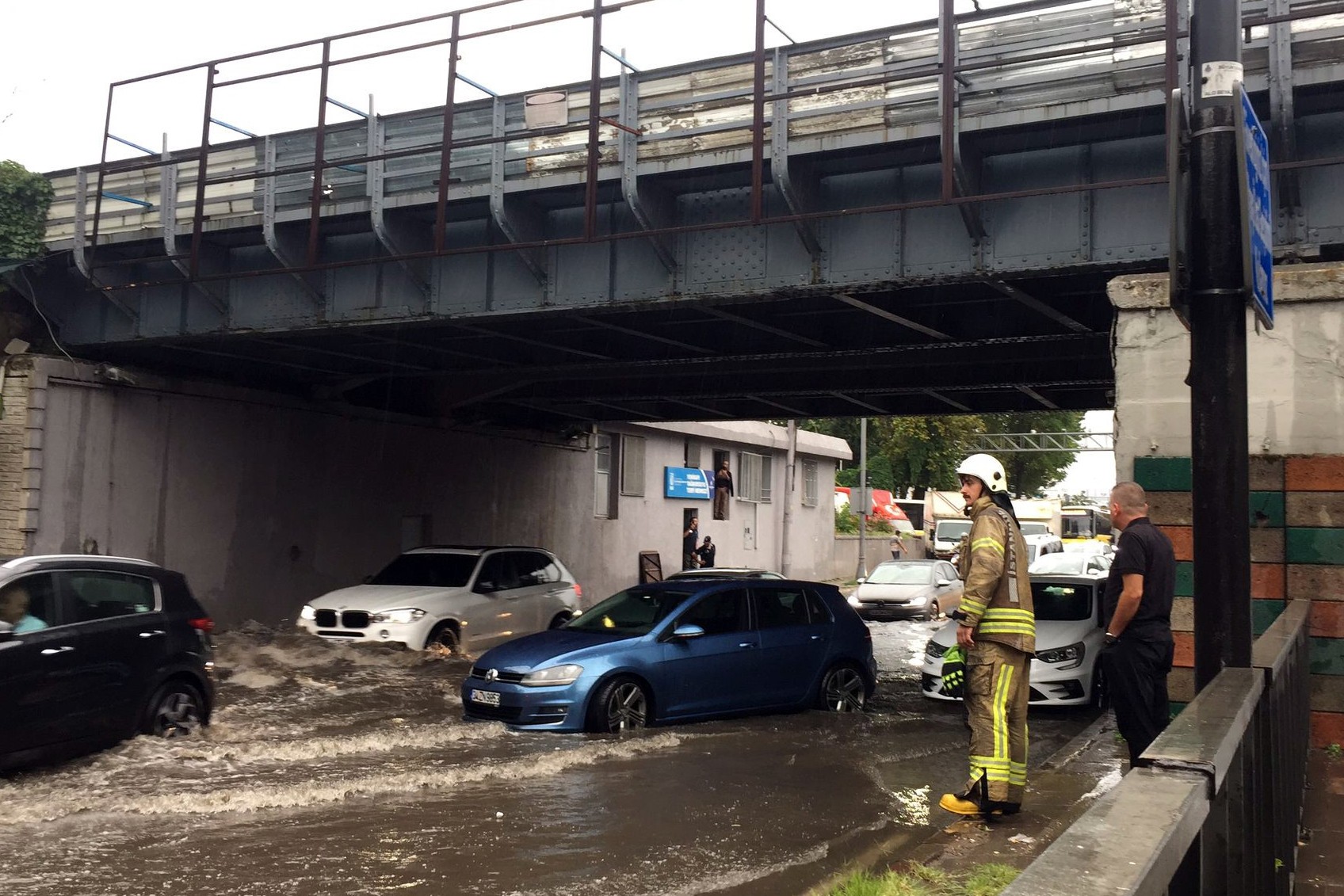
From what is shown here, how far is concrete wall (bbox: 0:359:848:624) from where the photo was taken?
57.6ft

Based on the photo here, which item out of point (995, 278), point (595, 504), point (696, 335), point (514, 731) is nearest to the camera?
point (514, 731)

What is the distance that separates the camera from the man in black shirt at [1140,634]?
21.0 ft

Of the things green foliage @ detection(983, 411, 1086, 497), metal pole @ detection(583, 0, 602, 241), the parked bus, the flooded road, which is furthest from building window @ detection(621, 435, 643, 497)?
green foliage @ detection(983, 411, 1086, 497)

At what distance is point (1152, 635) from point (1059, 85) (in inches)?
267

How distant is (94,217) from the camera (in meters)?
16.6

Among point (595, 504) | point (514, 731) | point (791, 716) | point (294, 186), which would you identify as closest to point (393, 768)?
point (514, 731)

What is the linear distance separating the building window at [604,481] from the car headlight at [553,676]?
21.2m

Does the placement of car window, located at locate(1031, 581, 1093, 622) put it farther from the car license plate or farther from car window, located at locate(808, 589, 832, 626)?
the car license plate

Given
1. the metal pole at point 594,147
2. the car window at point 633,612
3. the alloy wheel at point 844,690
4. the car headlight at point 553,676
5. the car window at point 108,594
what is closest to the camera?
the car window at point 108,594

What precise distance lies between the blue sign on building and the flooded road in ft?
73.7

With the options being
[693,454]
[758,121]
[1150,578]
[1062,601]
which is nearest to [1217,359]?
[1150,578]

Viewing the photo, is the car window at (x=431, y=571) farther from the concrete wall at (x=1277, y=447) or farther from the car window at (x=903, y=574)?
the car window at (x=903, y=574)

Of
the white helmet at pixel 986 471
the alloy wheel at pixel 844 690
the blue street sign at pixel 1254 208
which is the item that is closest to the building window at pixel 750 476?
the alloy wheel at pixel 844 690

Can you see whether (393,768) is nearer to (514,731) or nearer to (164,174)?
(514,731)
